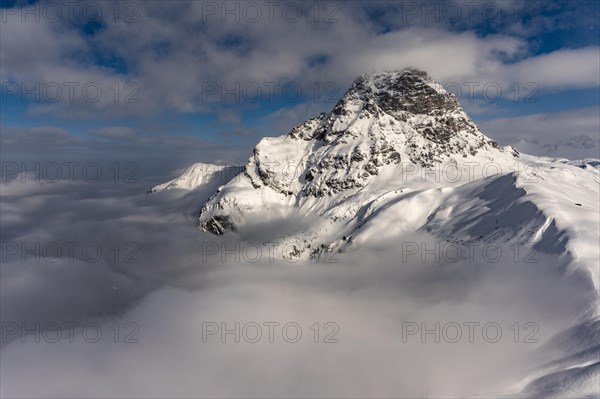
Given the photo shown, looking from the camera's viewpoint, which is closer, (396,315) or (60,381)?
(396,315)

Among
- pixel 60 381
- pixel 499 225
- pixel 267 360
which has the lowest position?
pixel 60 381

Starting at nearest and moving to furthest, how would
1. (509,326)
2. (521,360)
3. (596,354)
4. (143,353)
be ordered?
1. (596,354)
2. (521,360)
3. (509,326)
4. (143,353)

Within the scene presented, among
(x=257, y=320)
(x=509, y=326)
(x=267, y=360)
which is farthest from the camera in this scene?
(x=257, y=320)

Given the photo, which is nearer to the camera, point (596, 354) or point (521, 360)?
point (596, 354)

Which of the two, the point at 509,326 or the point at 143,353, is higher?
the point at 509,326

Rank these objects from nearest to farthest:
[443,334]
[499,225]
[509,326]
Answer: [509,326], [443,334], [499,225]

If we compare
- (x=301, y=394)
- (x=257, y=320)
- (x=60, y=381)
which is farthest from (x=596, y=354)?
(x=60, y=381)

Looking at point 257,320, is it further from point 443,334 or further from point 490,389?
point 490,389

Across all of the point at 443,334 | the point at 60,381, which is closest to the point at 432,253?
the point at 443,334

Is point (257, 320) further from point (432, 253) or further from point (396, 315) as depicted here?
point (432, 253)
